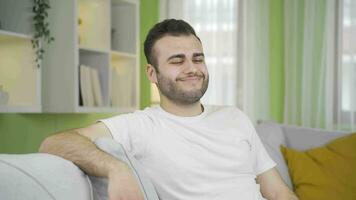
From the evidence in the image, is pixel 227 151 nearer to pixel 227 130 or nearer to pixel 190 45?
pixel 227 130

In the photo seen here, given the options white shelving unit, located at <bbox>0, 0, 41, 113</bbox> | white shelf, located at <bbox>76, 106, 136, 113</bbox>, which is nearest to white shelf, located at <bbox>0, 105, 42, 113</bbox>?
white shelving unit, located at <bbox>0, 0, 41, 113</bbox>

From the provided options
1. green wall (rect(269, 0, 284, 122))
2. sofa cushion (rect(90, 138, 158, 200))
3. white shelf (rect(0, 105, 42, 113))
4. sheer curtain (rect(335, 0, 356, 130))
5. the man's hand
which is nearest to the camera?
the man's hand

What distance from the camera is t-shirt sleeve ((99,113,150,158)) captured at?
5.23ft

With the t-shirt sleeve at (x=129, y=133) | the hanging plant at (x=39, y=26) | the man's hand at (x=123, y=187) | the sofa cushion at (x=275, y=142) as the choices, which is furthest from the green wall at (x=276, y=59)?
the man's hand at (x=123, y=187)

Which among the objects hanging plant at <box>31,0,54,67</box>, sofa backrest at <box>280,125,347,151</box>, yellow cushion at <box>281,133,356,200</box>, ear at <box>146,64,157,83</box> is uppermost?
hanging plant at <box>31,0,54,67</box>

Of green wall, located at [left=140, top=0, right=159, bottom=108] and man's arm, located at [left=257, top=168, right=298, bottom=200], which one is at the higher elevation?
green wall, located at [left=140, top=0, right=159, bottom=108]

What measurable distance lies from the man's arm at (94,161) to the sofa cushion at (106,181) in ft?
0.12

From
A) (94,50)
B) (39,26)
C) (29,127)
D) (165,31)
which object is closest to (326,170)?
(165,31)

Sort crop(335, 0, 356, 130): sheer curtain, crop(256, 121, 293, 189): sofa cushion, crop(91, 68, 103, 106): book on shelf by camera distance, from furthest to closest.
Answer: crop(335, 0, 356, 130): sheer curtain, crop(91, 68, 103, 106): book on shelf, crop(256, 121, 293, 189): sofa cushion

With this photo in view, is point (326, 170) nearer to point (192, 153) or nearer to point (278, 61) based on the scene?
point (192, 153)

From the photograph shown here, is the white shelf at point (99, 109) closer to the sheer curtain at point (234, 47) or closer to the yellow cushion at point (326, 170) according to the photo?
the sheer curtain at point (234, 47)

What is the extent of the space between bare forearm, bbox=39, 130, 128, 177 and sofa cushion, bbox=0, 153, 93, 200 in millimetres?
40

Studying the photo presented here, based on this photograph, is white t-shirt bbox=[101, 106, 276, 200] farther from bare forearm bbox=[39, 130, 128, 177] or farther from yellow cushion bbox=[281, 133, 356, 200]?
yellow cushion bbox=[281, 133, 356, 200]

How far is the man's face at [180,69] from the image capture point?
1789mm
